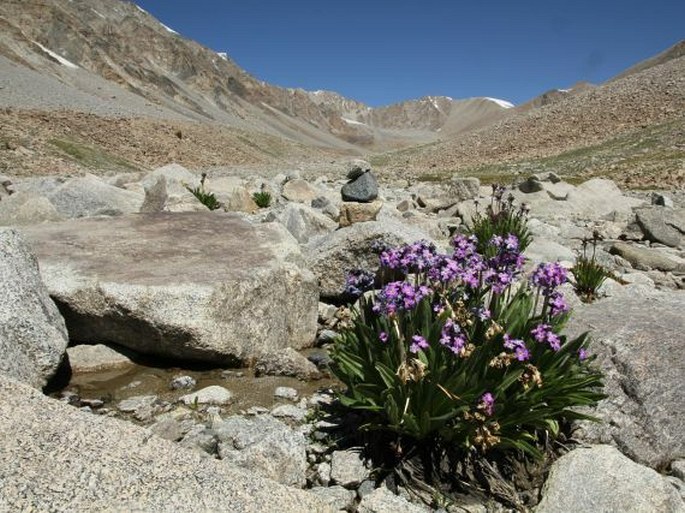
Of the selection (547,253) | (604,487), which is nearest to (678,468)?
(604,487)

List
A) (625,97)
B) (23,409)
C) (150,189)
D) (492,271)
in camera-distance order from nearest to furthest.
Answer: (23,409)
(492,271)
(150,189)
(625,97)

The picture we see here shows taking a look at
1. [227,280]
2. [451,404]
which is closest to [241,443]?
[451,404]

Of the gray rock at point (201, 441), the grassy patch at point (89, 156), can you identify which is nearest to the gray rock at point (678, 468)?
the gray rock at point (201, 441)

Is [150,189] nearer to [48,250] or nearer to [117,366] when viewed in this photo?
[48,250]

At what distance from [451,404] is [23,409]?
2.75m

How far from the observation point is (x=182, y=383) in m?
5.93

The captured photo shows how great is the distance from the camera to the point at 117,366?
6188 millimetres

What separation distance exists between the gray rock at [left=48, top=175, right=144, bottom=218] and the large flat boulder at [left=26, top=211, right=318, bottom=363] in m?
4.18

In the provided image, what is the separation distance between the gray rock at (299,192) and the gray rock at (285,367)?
43.1 feet

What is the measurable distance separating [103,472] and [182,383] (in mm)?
3022

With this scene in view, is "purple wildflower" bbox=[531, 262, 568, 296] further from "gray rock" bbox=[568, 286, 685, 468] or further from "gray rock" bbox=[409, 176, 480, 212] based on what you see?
"gray rock" bbox=[409, 176, 480, 212]

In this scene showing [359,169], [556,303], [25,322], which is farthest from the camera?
[359,169]

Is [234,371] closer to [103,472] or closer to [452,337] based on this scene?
[452,337]

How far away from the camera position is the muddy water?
5.71 m
